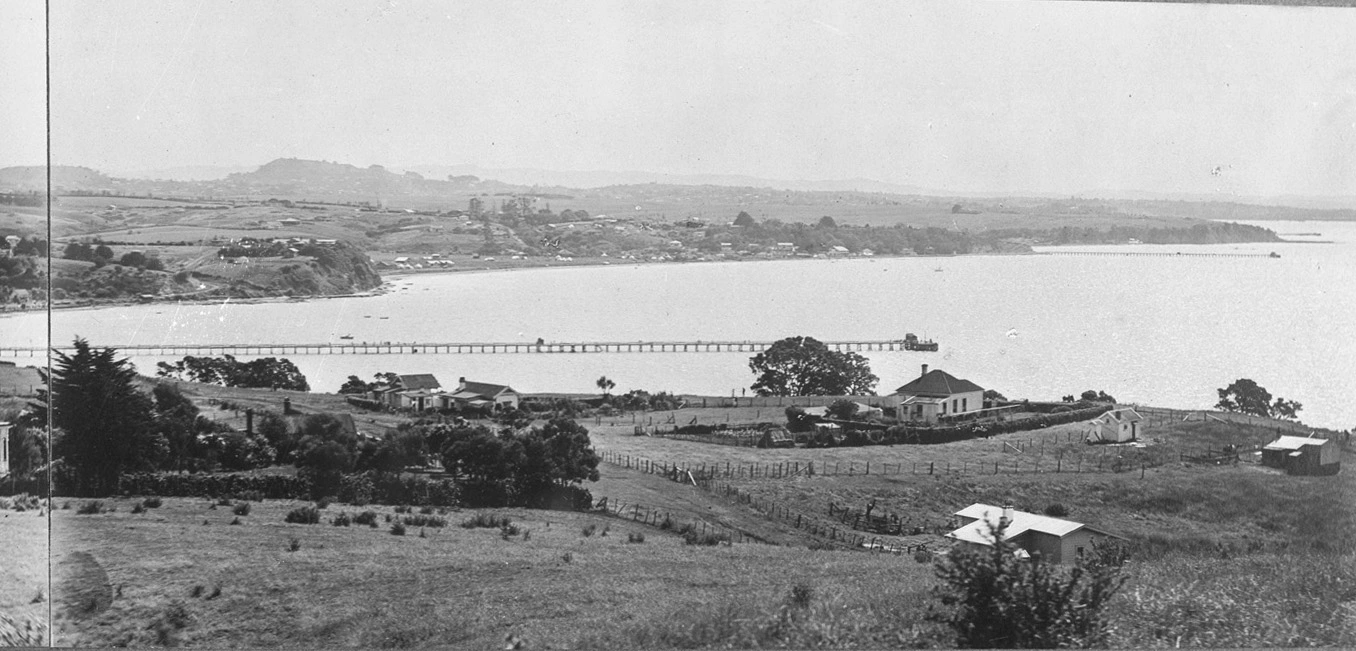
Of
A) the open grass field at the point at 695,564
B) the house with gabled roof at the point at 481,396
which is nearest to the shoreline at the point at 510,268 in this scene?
the open grass field at the point at 695,564

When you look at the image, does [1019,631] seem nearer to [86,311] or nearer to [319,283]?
[319,283]

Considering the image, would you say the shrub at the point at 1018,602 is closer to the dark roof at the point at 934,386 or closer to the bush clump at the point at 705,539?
the bush clump at the point at 705,539

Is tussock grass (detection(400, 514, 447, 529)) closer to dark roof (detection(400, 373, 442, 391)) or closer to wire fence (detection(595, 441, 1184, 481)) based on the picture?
dark roof (detection(400, 373, 442, 391))

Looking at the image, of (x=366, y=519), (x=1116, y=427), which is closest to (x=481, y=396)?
(x=366, y=519)

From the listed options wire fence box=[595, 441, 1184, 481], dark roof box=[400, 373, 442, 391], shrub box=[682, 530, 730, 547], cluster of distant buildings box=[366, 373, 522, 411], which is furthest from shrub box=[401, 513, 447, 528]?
shrub box=[682, 530, 730, 547]

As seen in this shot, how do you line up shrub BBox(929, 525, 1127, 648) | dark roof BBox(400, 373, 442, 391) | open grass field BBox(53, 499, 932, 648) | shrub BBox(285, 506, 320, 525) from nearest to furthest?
shrub BBox(929, 525, 1127, 648) < open grass field BBox(53, 499, 932, 648) < shrub BBox(285, 506, 320, 525) < dark roof BBox(400, 373, 442, 391)

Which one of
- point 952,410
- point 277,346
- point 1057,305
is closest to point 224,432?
point 277,346

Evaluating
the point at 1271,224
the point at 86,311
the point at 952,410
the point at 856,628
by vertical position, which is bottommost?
the point at 856,628

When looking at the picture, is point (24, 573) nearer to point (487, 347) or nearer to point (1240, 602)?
point (487, 347)

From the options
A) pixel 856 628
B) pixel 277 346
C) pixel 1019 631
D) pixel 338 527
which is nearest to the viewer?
pixel 1019 631
